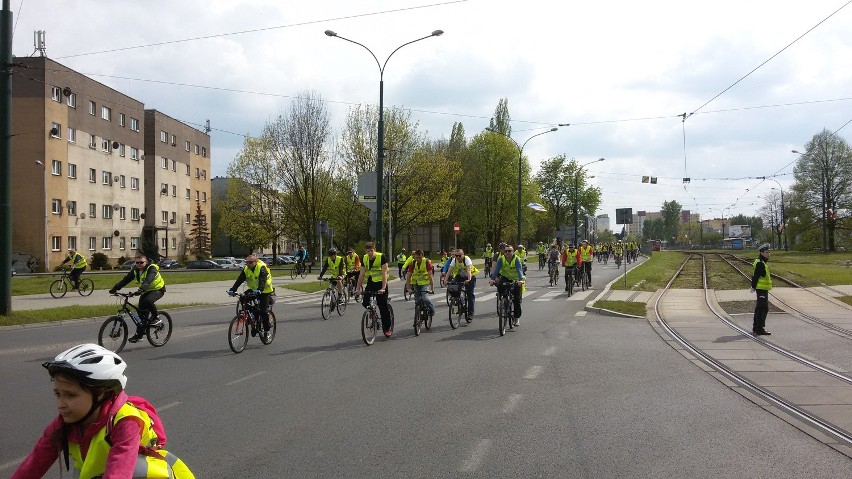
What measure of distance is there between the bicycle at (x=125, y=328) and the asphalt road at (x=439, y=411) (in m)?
0.25

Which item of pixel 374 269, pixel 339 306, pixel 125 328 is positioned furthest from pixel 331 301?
pixel 125 328

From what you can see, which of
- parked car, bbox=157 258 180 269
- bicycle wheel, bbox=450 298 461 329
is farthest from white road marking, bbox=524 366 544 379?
parked car, bbox=157 258 180 269

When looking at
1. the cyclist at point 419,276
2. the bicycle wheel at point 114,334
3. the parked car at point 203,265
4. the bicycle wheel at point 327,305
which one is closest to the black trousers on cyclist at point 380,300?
the cyclist at point 419,276

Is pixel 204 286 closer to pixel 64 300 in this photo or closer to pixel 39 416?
pixel 64 300

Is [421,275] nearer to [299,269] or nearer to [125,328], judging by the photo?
[125,328]

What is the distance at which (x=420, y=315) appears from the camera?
45.4ft

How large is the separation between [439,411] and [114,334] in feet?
→ 22.3

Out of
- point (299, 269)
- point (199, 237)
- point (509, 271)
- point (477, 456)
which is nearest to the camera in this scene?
point (477, 456)

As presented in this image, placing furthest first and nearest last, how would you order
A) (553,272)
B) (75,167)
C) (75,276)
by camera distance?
1. (75,167)
2. (553,272)
3. (75,276)

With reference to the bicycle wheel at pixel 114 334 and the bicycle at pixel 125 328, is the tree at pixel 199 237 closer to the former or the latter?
the bicycle at pixel 125 328

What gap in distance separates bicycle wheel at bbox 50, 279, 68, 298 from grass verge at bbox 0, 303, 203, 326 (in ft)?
16.1

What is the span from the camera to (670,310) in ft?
60.8

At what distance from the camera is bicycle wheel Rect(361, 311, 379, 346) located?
11.8 m

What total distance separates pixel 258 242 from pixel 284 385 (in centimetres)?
4887
